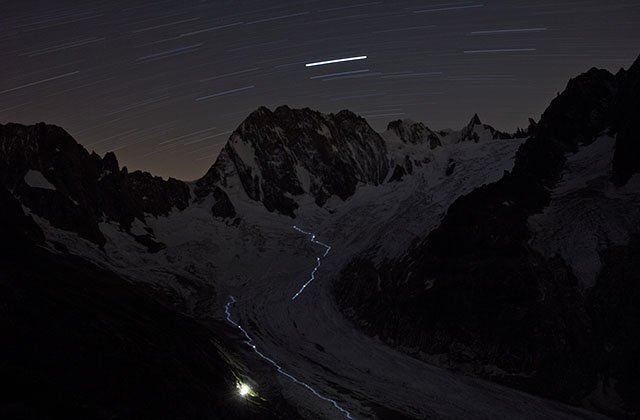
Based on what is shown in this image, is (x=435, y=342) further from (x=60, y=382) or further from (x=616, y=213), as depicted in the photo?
(x=60, y=382)

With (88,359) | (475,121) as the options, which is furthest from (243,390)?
(475,121)

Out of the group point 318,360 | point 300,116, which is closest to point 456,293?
point 318,360

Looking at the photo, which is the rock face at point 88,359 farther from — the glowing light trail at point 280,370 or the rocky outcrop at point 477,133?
the rocky outcrop at point 477,133

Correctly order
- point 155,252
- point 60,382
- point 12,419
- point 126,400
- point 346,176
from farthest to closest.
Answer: point 346,176
point 155,252
point 126,400
point 60,382
point 12,419

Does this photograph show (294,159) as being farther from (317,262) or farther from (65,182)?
(65,182)

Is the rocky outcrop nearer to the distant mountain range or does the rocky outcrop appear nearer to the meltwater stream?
the distant mountain range

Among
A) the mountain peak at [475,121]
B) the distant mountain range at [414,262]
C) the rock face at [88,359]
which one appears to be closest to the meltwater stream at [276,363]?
the distant mountain range at [414,262]
